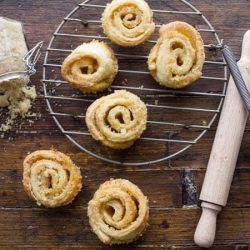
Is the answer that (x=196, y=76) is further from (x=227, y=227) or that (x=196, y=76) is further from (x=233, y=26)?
(x=227, y=227)

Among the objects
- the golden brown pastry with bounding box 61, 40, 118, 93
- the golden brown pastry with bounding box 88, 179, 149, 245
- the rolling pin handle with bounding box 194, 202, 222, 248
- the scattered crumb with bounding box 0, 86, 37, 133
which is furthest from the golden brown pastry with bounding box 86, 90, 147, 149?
the rolling pin handle with bounding box 194, 202, 222, 248

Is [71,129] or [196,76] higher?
[196,76]

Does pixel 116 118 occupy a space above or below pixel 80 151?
above

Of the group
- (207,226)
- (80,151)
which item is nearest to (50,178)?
(80,151)

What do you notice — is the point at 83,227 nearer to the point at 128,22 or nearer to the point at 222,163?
the point at 222,163

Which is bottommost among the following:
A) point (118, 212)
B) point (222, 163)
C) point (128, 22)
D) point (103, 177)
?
point (118, 212)

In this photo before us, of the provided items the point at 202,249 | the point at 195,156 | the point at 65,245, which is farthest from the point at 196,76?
the point at 65,245
